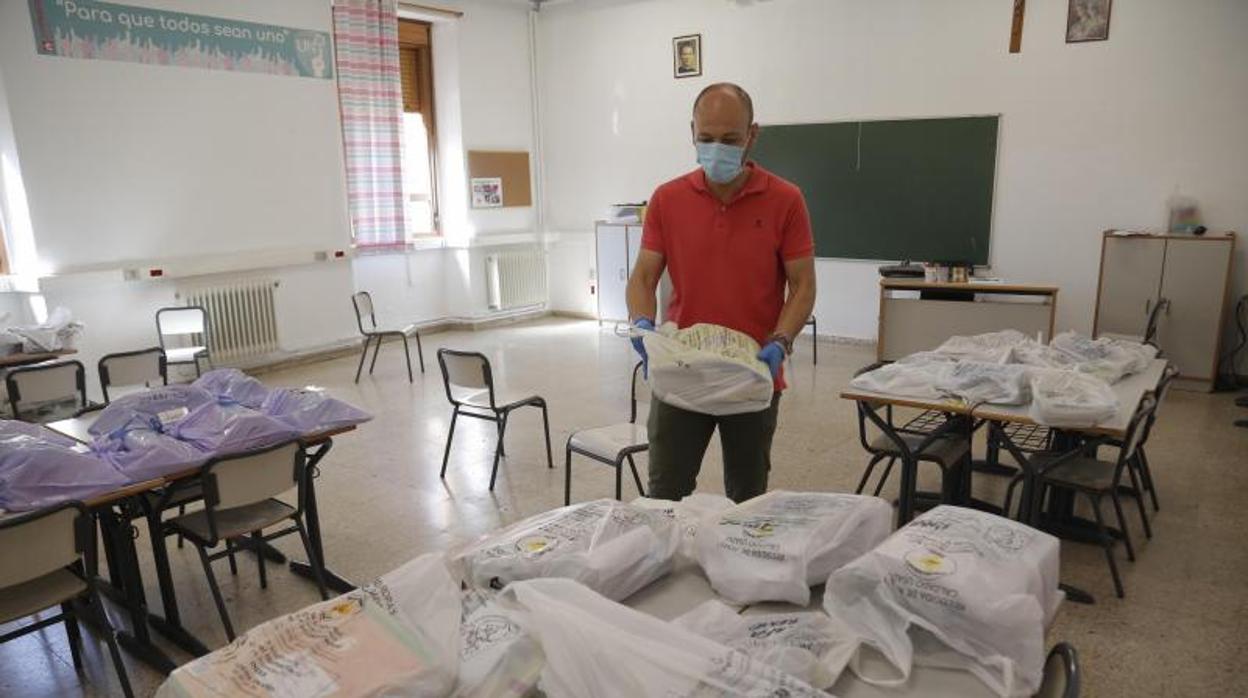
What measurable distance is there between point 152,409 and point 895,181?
5634 millimetres

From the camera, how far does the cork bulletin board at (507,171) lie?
314 inches

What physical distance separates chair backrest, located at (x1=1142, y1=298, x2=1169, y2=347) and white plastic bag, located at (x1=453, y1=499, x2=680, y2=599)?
4.53m

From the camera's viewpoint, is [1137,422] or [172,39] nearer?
[1137,422]

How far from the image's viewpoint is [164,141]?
5676 mm

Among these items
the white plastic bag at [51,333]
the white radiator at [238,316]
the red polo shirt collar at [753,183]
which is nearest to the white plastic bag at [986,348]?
the red polo shirt collar at [753,183]

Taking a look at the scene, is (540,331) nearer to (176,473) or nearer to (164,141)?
(164,141)

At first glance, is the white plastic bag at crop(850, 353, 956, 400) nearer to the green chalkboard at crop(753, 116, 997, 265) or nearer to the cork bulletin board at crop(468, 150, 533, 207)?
the green chalkboard at crop(753, 116, 997, 265)

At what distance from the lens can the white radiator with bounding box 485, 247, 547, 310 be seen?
8.27 meters

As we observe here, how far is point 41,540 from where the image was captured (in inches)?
79.0

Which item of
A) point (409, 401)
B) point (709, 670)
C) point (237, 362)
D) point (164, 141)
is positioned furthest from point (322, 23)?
point (709, 670)

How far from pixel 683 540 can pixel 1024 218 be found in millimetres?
5614

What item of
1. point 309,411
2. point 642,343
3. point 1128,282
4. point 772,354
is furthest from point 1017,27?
point 309,411

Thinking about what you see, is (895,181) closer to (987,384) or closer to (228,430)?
(987,384)

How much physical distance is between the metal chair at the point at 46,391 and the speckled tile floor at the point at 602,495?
991 mm
